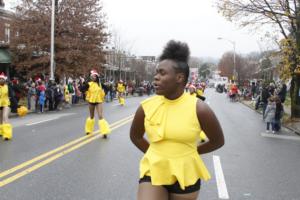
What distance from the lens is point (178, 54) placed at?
367 cm

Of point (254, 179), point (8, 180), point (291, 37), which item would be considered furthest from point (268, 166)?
point (291, 37)

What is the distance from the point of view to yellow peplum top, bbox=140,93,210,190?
137 inches

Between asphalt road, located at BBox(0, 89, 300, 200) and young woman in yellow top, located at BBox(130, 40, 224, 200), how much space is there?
316cm

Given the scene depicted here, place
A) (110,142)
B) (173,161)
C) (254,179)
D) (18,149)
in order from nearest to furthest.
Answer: (173,161) → (254,179) → (18,149) → (110,142)

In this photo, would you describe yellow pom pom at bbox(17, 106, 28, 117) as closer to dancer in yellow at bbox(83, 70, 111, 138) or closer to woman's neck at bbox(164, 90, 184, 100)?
dancer in yellow at bbox(83, 70, 111, 138)

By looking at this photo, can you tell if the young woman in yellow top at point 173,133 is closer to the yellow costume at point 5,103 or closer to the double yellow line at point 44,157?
the double yellow line at point 44,157

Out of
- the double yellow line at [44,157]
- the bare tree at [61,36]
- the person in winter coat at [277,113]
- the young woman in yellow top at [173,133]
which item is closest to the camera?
the young woman in yellow top at [173,133]

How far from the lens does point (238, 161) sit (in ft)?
33.3

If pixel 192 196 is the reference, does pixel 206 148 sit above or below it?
above

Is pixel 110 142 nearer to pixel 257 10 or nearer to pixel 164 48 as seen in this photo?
pixel 164 48

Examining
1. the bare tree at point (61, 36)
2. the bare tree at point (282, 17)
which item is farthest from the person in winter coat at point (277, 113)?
the bare tree at point (61, 36)

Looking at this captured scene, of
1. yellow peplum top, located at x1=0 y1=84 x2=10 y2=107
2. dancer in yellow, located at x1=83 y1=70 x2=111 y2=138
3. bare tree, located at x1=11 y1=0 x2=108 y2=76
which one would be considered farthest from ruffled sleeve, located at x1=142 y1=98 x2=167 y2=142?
bare tree, located at x1=11 y1=0 x2=108 y2=76

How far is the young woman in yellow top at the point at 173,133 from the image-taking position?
11.5ft

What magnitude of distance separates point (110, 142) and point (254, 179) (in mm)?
4913
